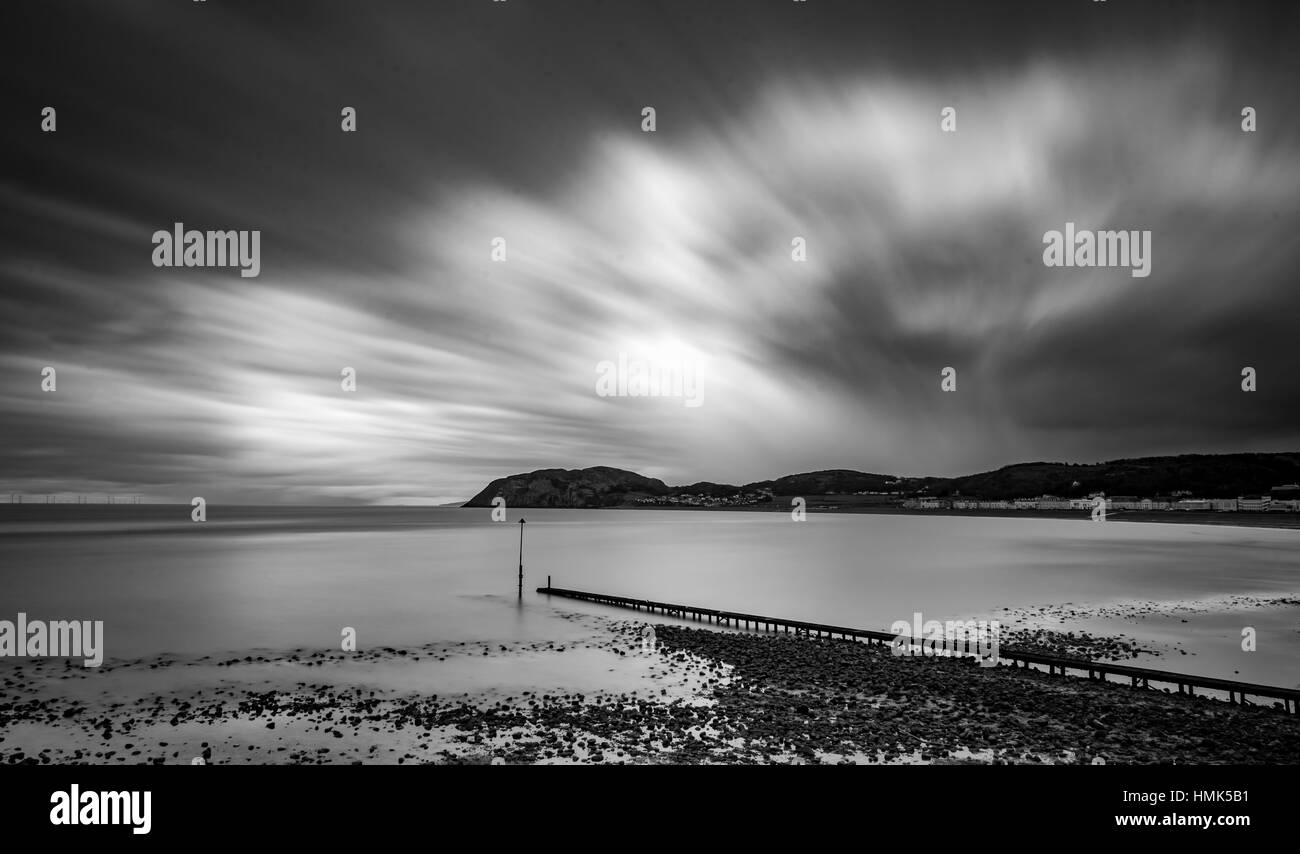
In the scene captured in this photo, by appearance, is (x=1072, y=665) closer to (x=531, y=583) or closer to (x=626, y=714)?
(x=626, y=714)

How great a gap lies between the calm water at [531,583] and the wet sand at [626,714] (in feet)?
19.5

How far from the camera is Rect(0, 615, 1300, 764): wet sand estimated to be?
39.3 ft

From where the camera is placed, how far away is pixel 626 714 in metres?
14.3

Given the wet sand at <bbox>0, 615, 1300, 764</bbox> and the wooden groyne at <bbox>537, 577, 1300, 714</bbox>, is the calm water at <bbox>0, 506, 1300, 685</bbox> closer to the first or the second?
the wooden groyne at <bbox>537, 577, 1300, 714</bbox>

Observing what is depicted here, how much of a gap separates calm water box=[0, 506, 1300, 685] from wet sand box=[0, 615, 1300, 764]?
5940mm

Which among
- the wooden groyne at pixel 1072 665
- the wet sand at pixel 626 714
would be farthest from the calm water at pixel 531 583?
the wet sand at pixel 626 714

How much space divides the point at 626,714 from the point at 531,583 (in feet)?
104

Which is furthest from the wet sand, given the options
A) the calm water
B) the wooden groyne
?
the calm water
